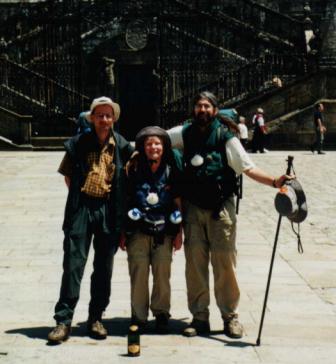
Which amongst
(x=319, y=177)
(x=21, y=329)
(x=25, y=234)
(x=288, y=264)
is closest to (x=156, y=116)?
(x=319, y=177)

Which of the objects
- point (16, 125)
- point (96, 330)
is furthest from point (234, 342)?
point (16, 125)

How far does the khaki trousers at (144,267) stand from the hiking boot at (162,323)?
4cm

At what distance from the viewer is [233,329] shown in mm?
7176

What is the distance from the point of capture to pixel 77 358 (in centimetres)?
659

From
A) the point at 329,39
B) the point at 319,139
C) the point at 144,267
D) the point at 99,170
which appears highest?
the point at 329,39

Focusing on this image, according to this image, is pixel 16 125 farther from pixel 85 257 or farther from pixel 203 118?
pixel 203 118

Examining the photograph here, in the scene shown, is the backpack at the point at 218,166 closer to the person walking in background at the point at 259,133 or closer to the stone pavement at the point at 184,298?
the stone pavement at the point at 184,298

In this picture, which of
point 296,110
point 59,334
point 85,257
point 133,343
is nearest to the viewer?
point 133,343

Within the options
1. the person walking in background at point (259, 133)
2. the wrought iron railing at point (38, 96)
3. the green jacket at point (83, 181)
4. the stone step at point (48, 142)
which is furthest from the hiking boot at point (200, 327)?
the wrought iron railing at point (38, 96)

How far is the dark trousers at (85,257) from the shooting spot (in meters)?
7.17

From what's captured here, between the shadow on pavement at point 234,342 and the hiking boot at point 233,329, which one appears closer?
the shadow on pavement at point 234,342

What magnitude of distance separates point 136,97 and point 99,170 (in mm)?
25612

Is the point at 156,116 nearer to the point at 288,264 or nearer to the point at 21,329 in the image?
the point at 288,264

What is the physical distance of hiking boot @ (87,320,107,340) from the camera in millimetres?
7105
